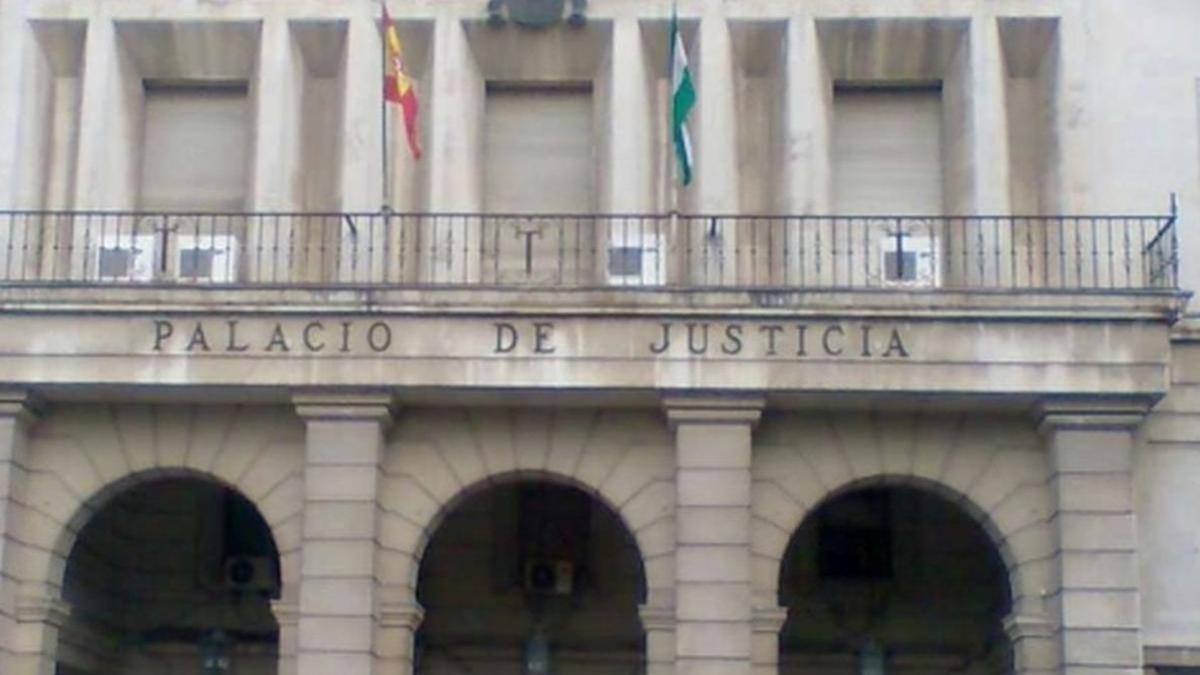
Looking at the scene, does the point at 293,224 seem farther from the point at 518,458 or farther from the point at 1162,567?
the point at 1162,567

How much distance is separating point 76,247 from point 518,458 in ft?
19.2

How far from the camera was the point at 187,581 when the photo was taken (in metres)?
26.7

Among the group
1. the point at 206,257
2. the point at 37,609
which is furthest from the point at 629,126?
the point at 37,609

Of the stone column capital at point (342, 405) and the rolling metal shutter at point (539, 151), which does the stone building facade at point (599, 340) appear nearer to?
the rolling metal shutter at point (539, 151)

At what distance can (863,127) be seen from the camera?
25.2 meters

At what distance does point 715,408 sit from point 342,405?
13.4 feet

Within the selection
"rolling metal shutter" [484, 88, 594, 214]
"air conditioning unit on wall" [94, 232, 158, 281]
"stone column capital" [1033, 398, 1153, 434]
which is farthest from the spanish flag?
"stone column capital" [1033, 398, 1153, 434]

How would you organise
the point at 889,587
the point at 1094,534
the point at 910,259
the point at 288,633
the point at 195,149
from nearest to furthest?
the point at 1094,534 → the point at 288,633 → the point at 910,259 → the point at 195,149 → the point at 889,587

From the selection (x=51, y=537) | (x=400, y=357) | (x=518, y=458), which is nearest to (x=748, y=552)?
(x=518, y=458)

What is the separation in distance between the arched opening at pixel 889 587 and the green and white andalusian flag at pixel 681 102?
517 centimetres

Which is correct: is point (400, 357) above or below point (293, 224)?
below

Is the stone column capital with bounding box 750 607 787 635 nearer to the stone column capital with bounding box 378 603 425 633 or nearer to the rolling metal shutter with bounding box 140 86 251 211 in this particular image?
the stone column capital with bounding box 378 603 425 633

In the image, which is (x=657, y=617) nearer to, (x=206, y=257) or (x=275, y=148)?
(x=206, y=257)

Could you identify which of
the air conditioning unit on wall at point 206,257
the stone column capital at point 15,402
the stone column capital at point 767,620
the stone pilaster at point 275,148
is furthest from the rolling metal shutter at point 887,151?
the stone column capital at point 15,402
